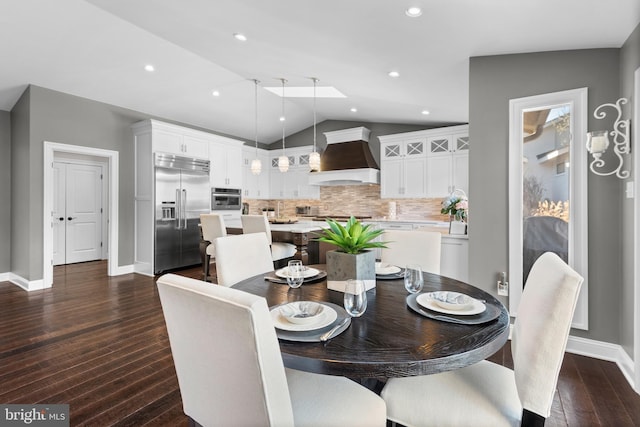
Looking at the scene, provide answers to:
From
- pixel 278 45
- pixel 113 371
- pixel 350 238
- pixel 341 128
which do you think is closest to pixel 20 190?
pixel 113 371

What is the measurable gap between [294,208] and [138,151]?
3.62 m

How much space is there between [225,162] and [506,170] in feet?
16.6

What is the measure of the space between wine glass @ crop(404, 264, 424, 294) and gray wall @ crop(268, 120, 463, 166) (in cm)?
518

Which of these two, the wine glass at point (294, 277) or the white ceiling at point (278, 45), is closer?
the wine glass at point (294, 277)

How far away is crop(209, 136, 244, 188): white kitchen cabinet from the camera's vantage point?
616cm

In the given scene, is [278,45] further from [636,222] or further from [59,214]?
[59,214]

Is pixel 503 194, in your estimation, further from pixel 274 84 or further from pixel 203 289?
pixel 274 84

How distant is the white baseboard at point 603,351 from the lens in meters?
2.19

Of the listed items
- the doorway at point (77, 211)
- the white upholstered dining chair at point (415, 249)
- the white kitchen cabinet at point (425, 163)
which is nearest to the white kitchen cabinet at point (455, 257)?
the white upholstered dining chair at point (415, 249)

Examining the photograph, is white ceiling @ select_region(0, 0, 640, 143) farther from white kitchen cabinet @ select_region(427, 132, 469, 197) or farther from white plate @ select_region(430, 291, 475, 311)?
white plate @ select_region(430, 291, 475, 311)

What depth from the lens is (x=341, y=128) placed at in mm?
7133

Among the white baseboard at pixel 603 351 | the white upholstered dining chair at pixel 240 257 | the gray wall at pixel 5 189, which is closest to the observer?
the white upholstered dining chair at pixel 240 257

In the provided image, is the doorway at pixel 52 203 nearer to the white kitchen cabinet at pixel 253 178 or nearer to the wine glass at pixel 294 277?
the white kitchen cabinet at pixel 253 178

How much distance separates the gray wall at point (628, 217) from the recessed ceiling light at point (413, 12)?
1333 millimetres
